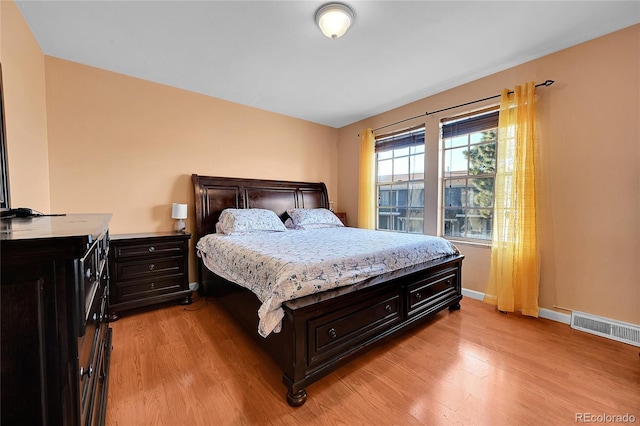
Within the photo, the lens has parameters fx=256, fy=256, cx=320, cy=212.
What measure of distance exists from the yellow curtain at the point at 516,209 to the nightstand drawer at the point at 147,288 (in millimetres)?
3483

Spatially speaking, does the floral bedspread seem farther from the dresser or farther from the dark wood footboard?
the dresser

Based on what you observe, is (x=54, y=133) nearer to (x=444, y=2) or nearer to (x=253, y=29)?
(x=253, y=29)

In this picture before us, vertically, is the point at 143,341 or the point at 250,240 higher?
the point at 250,240

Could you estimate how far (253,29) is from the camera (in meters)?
2.12

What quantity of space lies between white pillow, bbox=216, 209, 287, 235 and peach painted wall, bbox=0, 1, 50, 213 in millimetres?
1568

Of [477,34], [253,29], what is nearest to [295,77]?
[253,29]

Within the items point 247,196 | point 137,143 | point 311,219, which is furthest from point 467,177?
point 137,143

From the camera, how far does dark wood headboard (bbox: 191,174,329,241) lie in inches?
128

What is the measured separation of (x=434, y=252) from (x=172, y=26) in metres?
3.03

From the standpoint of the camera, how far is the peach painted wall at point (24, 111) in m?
1.76

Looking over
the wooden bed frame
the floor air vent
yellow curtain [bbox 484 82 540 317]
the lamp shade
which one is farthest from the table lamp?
the floor air vent

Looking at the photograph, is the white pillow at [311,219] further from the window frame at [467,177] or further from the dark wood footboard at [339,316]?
the window frame at [467,177]

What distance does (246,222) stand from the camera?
10.1 ft

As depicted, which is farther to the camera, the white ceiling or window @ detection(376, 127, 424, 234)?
window @ detection(376, 127, 424, 234)
